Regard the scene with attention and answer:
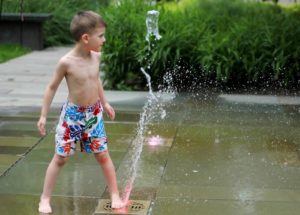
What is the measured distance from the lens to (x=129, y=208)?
15.2 ft

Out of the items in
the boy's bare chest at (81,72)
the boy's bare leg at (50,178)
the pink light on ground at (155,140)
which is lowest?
the pink light on ground at (155,140)

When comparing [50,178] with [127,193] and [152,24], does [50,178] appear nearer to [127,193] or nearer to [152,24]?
[127,193]

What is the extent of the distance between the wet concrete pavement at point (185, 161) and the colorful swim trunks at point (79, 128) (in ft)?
1.66

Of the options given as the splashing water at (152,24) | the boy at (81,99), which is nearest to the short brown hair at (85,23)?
the boy at (81,99)

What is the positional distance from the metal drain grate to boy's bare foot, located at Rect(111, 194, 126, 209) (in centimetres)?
3

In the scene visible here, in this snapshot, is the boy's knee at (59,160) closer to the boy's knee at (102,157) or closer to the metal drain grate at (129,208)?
the boy's knee at (102,157)

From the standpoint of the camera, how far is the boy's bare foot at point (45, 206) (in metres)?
4.50

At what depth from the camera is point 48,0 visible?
18922 mm

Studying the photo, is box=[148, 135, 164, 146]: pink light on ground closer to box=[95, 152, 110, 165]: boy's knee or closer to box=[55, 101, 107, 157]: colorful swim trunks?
box=[95, 152, 110, 165]: boy's knee

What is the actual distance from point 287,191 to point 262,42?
568 centimetres

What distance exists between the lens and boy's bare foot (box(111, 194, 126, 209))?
4609mm

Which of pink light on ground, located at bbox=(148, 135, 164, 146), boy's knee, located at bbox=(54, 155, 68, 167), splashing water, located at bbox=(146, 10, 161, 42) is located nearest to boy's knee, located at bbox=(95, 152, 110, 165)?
boy's knee, located at bbox=(54, 155, 68, 167)

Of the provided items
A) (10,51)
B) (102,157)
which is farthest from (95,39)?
(10,51)

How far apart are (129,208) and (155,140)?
2145 mm
